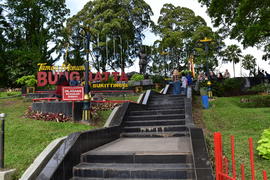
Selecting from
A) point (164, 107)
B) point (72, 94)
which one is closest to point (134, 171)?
point (72, 94)

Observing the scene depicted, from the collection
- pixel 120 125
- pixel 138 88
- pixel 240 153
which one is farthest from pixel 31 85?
pixel 240 153

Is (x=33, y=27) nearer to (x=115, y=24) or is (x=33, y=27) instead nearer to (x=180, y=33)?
(x=115, y=24)

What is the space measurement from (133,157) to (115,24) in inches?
1140

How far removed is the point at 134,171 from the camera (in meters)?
4.50

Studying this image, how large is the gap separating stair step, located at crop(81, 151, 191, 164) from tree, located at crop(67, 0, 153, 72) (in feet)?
86.6

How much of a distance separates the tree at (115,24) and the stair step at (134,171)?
26868mm

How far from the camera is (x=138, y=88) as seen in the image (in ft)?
57.8

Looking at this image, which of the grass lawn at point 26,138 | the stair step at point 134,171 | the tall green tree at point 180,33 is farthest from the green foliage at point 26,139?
the tall green tree at point 180,33

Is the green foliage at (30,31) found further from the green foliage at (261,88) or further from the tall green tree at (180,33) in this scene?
the green foliage at (261,88)

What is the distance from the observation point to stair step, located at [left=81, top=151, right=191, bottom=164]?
4.73 meters

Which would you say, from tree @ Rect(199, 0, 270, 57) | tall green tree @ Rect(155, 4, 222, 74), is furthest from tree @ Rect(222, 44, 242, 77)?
tree @ Rect(199, 0, 270, 57)

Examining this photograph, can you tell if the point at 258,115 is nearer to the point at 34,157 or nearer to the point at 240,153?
the point at 240,153

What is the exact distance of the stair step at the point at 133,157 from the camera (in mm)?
4730

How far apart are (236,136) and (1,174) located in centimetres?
608
